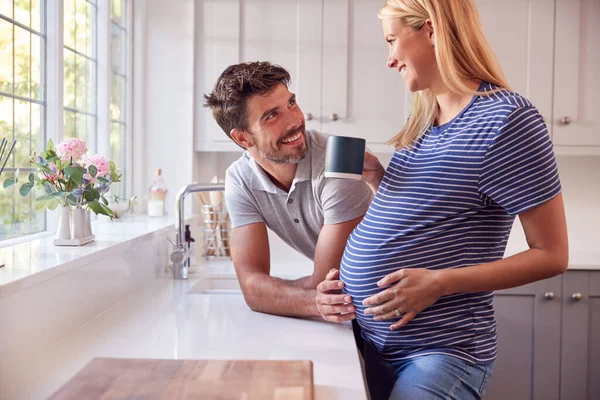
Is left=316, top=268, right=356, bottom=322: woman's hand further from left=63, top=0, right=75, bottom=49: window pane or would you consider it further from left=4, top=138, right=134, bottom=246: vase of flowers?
left=63, top=0, right=75, bottom=49: window pane

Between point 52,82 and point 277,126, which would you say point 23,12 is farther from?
point 277,126

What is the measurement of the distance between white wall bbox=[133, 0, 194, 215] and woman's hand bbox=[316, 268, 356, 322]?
1719 mm

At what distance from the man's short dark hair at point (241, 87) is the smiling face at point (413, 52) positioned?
0.49 m

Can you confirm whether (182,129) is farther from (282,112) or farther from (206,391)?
(206,391)

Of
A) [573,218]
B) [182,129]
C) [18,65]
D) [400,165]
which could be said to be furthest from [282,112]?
[573,218]

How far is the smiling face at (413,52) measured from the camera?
1.29 m

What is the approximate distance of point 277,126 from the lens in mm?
1748

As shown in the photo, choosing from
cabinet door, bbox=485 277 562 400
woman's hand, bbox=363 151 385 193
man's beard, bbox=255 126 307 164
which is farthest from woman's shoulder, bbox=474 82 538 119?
cabinet door, bbox=485 277 562 400

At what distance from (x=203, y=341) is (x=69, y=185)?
63cm

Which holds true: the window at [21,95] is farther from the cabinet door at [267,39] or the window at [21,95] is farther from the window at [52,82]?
the cabinet door at [267,39]

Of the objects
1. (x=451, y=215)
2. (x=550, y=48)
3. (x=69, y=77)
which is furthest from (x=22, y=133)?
(x=550, y=48)

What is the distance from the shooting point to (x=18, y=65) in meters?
1.95

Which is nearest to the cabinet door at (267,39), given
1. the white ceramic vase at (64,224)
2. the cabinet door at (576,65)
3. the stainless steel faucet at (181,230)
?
the stainless steel faucet at (181,230)

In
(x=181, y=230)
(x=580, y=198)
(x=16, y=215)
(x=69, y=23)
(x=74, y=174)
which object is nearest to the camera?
(x=74, y=174)
